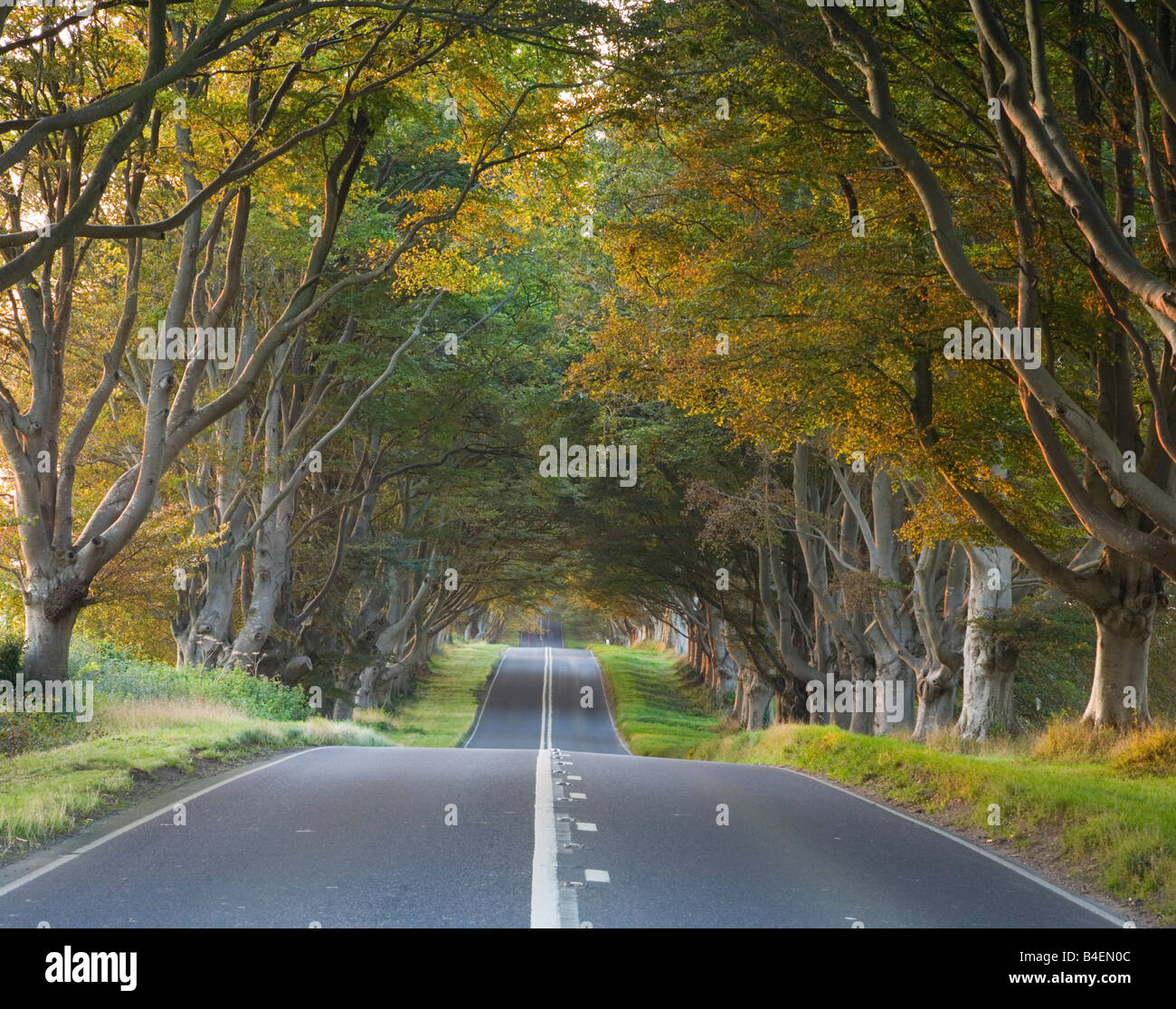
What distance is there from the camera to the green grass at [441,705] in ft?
139

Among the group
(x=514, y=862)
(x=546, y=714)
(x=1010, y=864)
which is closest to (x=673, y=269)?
(x=1010, y=864)

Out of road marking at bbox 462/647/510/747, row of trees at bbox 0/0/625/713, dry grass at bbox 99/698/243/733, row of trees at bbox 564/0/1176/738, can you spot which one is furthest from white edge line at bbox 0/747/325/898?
road marking at bbox 462/647/510/747

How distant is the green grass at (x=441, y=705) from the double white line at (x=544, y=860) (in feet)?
75.3

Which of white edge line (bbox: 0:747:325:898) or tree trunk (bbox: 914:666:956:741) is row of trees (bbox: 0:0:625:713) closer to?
white edge line (bbox: 0:747:325:898)

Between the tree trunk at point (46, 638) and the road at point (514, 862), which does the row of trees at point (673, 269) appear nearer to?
the tree trunk at point (46, 638)

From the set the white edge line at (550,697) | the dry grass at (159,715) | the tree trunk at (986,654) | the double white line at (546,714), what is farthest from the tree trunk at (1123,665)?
the white edge line at (550,697)

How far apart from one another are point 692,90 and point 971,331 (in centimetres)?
455

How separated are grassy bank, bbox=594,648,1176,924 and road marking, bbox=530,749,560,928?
431 cm

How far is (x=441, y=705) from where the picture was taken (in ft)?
193

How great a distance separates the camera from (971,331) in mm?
14906

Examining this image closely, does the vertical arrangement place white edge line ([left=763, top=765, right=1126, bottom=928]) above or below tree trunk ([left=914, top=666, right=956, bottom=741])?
above

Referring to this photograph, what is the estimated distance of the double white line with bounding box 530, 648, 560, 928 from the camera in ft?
24.1

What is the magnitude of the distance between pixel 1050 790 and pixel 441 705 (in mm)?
48311

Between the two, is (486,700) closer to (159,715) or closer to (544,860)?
(159,715)
